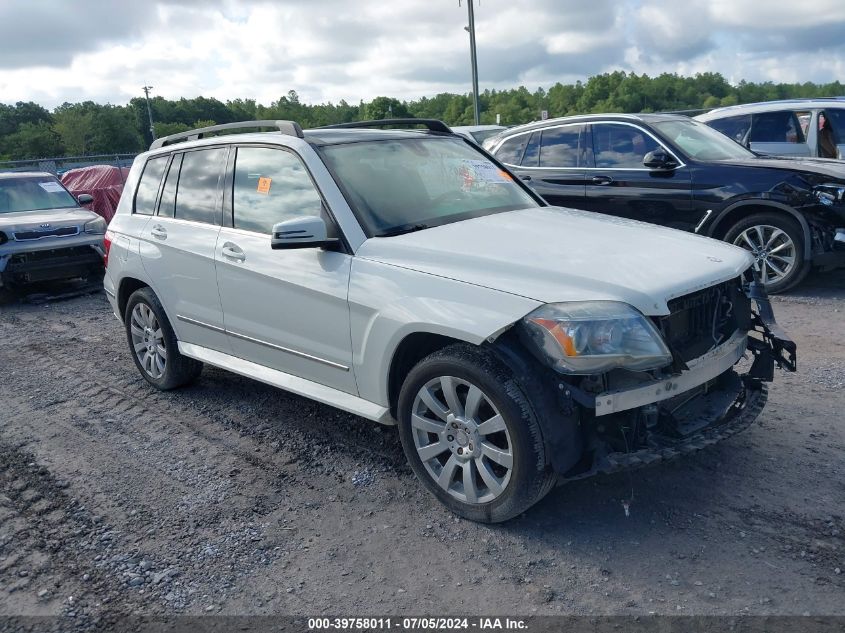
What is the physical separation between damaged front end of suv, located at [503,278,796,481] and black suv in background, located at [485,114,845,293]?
4.39 m

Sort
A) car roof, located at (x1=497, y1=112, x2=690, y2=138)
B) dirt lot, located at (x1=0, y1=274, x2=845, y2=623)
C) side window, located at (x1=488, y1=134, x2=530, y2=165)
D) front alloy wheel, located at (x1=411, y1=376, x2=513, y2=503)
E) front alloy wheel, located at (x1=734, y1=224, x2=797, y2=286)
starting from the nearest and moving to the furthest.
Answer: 1. dirt lot, located at (x1=0, y1=274, x2=845, y2=623)
2. front alloy wheel, located at (x1=411, y1=376, x2=513, y2=503)
3. front alloy wheel, located at (x1=734, y1=224, x2=797, y2=286)
4. car roof, located at (x1=497, y1=112, x2=690, y2=138)
5. side window, located at (x1=488, y1=134, x2=530, y2=165)

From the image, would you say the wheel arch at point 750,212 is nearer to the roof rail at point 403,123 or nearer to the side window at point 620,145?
the side window at point 620,145

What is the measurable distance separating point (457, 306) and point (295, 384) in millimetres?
1377

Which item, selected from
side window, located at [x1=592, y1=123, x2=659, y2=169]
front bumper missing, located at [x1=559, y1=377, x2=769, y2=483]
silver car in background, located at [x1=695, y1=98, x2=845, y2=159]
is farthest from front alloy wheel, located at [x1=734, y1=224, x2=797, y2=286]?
front bumper missing, located at [x1=559, y1=377, x2=769, y2=483]

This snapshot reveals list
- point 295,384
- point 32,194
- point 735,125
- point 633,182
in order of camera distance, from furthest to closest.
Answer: point 32,194
point 735,125
point 633,182
point 295,384

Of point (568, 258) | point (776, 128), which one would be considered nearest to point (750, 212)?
point (776, 128)

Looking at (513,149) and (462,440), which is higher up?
(513,149)

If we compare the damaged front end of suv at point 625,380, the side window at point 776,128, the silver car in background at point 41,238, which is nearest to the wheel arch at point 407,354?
the damaged front end of suv at point 625,380

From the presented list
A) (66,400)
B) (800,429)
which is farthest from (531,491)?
(66,400)

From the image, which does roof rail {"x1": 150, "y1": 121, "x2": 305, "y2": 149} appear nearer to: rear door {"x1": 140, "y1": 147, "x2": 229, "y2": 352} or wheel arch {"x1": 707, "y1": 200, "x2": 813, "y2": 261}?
rear door {"x1": 140, "y1": 147, "x2": 229, "y2": 352}

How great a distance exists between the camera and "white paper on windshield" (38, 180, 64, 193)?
11.3 metres

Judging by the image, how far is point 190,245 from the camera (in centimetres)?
490

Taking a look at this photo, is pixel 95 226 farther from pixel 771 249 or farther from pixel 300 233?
pixel 771 249

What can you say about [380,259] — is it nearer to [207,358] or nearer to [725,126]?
[207,358]
